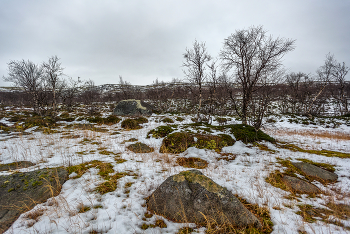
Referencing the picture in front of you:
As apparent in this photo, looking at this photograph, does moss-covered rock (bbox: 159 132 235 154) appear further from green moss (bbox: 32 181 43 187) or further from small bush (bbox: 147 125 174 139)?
green moss (bbox: 32 181 43 187)

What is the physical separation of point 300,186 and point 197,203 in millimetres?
2850

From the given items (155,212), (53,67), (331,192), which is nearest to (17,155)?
(155,212)

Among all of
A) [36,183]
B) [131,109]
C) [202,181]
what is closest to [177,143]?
[202,181]

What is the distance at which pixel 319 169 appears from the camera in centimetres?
382

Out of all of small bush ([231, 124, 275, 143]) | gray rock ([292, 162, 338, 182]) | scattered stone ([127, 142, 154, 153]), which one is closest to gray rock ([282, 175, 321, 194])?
gray rock ([292, 162, 338, 182])

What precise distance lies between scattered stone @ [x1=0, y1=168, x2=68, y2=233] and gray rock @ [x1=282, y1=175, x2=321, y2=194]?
5307mm

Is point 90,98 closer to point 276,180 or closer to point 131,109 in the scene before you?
point 131,109

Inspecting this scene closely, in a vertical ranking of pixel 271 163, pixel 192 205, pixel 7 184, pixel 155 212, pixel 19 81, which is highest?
pixel 19 81

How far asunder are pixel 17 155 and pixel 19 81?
1945 centimetres

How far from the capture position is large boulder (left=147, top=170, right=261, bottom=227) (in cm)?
207

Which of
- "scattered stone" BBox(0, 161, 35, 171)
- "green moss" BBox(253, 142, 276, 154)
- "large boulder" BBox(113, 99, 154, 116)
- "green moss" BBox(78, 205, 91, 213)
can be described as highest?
"large boulder" BBox(113, 99, 154, 116)

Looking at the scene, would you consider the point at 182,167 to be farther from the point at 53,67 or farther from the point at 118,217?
the point at 53,67

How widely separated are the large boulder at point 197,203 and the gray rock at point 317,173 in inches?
123

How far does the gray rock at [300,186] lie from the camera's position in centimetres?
302
